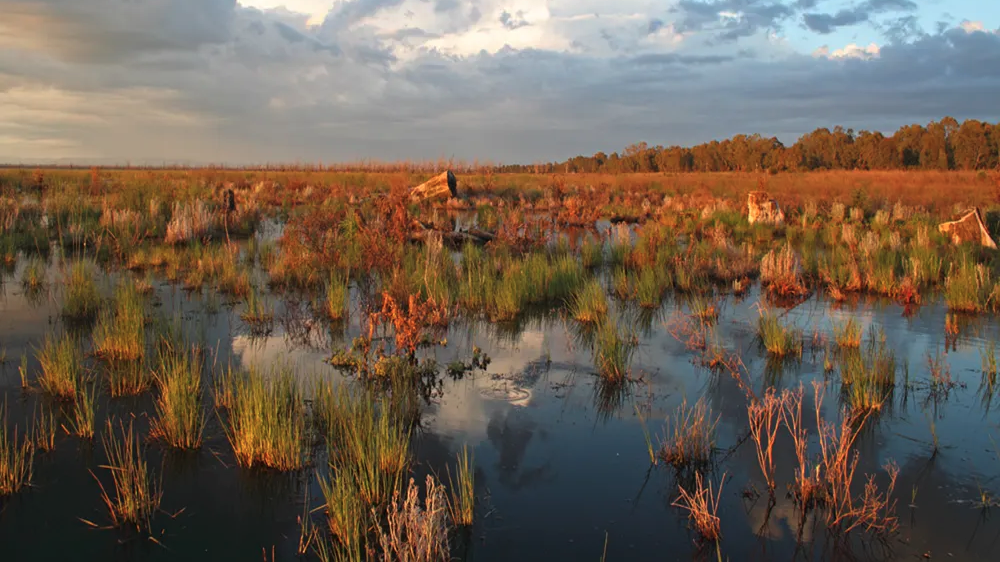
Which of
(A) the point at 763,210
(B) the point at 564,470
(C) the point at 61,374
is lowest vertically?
(B) the point at 564,470

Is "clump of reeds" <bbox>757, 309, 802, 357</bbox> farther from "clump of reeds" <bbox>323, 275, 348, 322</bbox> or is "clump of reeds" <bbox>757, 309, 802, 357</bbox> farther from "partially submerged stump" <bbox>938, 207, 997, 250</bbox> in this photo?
"partially submerged stump" <bbox>938, 207, 997, 250</bbox>

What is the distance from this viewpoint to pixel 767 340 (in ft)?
24.1

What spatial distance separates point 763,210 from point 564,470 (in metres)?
16.4

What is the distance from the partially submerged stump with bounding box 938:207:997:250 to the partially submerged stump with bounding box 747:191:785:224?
4803 mm

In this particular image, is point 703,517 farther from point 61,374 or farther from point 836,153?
point 836,153

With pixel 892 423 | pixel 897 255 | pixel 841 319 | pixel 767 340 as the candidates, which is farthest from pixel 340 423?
pixel 897 255

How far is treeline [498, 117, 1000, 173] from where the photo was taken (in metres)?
59.0

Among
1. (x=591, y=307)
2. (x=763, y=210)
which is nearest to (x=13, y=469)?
(x=591, y=307)

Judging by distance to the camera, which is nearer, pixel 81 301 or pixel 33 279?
pixel 81 301

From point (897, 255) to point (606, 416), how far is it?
31.8ft

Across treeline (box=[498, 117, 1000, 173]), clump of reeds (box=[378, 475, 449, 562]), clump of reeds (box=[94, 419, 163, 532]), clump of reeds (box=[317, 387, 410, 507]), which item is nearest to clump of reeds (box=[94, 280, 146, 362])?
clump of reeds (box=[94, 419, 163, 532])

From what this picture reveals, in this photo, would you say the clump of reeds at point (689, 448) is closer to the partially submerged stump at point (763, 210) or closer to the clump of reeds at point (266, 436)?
the clump of reeds at point (266, 436)

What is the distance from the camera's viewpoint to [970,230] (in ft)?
45.4

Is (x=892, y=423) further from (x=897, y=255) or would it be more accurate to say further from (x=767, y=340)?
(x=897, y=255)
